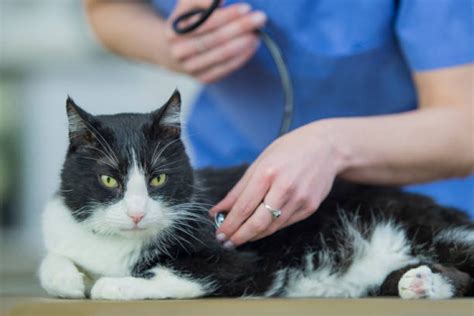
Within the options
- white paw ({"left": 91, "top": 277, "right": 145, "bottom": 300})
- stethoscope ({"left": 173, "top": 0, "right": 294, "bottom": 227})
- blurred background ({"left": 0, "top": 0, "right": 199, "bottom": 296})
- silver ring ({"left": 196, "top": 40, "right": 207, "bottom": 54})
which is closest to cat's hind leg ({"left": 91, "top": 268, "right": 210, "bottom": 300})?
white paw ({"left": 91, "top": 277, "right": 145, "bottom": 300})

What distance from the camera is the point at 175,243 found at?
1.10 m

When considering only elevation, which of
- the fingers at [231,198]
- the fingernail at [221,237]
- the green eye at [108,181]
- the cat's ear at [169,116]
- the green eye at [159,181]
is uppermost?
the cat's ear at [169,116]

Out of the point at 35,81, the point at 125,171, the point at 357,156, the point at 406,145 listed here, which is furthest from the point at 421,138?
the point at 35,81

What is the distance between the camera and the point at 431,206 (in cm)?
130

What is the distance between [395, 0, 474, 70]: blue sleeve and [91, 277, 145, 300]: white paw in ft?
2.13

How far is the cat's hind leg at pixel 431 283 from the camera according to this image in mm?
1045

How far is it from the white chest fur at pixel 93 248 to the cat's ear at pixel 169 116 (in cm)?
16

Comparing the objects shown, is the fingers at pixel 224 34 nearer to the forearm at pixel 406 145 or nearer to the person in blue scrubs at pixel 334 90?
the person in blue scrubs at pixel 334 90

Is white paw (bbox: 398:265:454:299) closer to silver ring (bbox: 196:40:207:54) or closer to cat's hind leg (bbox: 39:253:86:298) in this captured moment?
cat's hind leg (bbox: 39:253:86:298)

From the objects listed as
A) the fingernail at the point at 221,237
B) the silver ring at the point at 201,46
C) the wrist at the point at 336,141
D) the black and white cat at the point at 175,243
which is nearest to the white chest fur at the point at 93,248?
the black and white cat at the point at 175,243

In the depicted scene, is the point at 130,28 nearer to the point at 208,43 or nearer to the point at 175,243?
the point at 208,43

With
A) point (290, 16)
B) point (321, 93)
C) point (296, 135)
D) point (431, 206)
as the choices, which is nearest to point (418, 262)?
point (431, 206)

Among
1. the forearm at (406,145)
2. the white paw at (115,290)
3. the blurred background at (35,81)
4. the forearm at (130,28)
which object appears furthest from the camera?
the blurred background at (35,81)

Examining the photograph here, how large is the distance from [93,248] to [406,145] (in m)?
0.52
